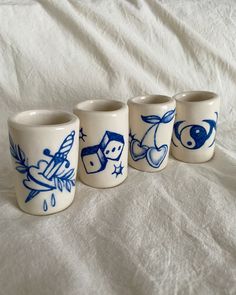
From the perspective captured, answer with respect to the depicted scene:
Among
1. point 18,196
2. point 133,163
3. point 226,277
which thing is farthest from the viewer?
point 133,163

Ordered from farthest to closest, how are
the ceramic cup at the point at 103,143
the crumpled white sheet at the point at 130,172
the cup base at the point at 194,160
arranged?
the cup base at the point at 194,160 → the ceramic cup at the point at 103,143 → the crumpled white sheet at the point at 130,172

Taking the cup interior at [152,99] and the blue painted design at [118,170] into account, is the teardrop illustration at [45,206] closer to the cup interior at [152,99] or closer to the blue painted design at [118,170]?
the blue painted design at [118,170]

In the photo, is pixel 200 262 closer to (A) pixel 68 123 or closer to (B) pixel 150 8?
(A) pixel 68 123

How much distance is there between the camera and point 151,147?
0.51 meters

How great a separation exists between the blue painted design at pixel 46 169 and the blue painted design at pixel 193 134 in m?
0.21

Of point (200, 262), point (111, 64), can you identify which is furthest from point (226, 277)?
point (111, 64)

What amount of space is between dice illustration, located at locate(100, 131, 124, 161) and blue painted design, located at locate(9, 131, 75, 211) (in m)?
0.06

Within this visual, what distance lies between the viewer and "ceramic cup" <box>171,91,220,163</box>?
529 millimetres

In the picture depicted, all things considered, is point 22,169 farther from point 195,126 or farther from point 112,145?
point 195,126

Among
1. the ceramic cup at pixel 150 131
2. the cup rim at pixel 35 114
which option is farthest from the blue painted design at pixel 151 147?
the cup rim at pixel 35 114

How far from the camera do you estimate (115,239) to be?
1.26 feet

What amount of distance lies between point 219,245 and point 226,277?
5 centimetres

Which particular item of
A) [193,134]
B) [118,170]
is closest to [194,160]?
[193,134]

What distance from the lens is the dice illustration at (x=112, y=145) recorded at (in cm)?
45
